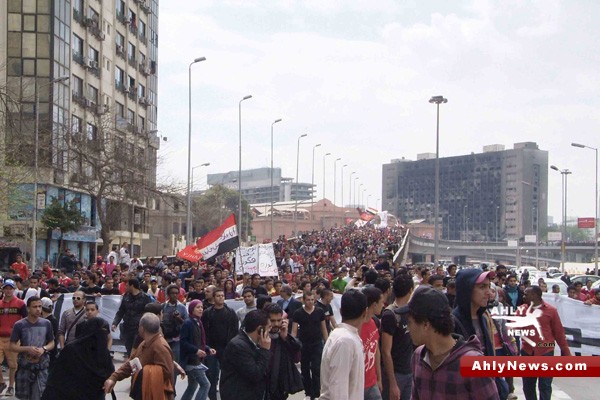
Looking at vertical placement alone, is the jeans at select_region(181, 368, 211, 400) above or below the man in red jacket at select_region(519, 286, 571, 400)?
below

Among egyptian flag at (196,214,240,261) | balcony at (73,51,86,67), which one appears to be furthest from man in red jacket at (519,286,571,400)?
balcony at (73,51,86,67)

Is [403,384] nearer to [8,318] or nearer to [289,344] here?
[289,344]

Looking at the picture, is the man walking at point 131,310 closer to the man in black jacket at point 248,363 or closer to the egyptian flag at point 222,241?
the man in black jacket at point 248,363

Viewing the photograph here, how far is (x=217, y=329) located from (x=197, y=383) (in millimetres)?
933

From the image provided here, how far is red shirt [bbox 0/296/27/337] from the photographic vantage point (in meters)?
13.4

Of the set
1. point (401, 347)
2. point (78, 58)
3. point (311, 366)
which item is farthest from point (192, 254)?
point (78, 58)

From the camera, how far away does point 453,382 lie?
4582 mm

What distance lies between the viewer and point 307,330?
11773 mm

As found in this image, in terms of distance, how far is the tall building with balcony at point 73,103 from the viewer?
42.4 metres

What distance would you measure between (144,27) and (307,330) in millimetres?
57272

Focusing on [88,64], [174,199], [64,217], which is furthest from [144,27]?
[64,217]

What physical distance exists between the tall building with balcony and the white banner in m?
12.1

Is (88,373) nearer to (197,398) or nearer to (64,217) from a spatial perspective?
(197,398)

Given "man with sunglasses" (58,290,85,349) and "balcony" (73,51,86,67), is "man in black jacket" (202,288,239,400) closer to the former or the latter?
"man with sunglasses" (58,290,85,349)
